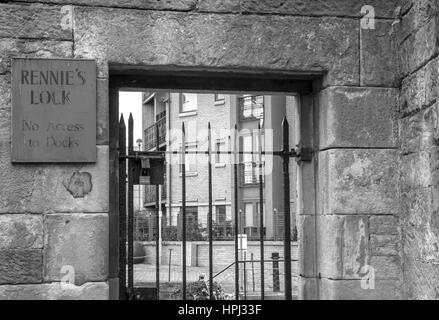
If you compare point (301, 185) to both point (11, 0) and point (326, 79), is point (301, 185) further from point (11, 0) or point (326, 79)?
point (11, 0)

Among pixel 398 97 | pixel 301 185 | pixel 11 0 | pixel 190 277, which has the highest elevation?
pixel 11 0

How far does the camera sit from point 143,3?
356 cm

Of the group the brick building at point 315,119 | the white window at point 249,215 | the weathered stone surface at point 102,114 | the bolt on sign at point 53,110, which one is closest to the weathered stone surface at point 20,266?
the brick building at point 315,119

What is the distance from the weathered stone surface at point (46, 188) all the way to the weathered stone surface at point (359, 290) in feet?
4.64

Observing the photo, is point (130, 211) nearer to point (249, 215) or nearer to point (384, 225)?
point (384, 225)

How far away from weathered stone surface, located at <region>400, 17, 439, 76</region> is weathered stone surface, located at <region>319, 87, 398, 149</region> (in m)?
0.21

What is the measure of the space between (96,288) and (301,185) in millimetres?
1501

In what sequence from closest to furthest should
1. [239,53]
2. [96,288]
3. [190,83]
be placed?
1. [96,288]
2. [239,53]
3. [190,83]

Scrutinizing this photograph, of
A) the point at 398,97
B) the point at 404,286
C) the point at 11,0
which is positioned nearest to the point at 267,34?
the point at 398,97

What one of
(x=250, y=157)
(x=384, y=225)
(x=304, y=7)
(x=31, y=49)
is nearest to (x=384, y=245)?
(x=384, y=225)

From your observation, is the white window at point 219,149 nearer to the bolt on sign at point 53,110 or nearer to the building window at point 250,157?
the building window at point 250,157

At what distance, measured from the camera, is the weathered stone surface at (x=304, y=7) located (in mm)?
3631

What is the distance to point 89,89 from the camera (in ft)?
11.4

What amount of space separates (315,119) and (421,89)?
0.76 metres
